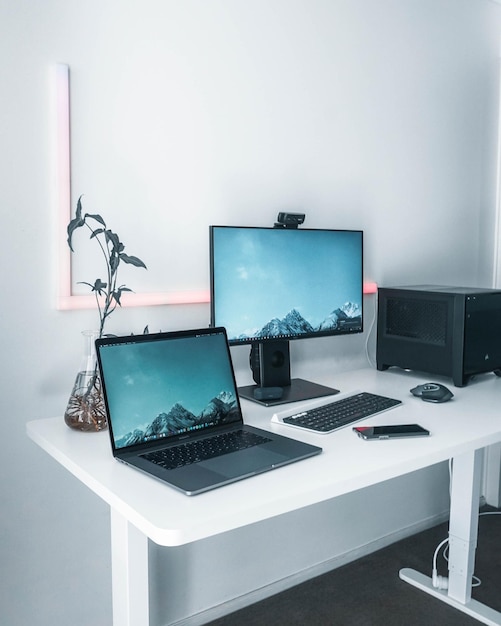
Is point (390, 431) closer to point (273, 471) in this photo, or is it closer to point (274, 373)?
point (273, 471)

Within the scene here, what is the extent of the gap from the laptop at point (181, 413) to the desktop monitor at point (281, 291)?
0.23m

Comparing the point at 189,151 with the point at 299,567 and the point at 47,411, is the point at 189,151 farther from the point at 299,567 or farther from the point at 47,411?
the point at 299,567

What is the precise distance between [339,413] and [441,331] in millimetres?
671

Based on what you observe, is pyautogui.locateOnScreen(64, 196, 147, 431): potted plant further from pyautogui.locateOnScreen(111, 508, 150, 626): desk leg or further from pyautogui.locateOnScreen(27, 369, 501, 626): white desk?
pyautogui.locateOnScreen(111, 508, 150, 626): desk leg

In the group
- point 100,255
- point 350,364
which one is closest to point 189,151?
point 100,255

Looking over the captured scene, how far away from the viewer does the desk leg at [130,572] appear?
4.25 ft

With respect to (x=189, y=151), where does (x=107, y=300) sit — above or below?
below

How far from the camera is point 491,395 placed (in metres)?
1.93

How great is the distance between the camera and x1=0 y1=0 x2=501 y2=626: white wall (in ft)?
5.38

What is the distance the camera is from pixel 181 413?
4.74 feet

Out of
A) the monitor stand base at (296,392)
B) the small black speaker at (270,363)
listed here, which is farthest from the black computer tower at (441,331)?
the small black speaker at (270,363)

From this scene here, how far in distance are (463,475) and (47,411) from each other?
1400 mm

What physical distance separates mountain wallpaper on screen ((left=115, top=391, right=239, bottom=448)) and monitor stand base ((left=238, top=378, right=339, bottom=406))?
254mm

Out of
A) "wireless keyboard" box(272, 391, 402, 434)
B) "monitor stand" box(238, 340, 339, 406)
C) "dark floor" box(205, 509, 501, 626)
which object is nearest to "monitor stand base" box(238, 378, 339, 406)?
"monitor stand" box(238, 340, 339, 406)
